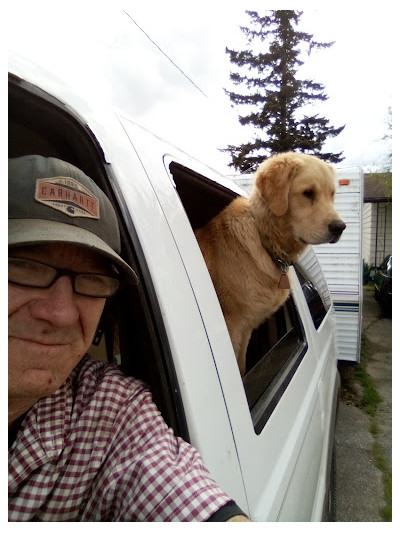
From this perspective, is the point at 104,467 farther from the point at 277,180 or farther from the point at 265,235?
the point at 277,180

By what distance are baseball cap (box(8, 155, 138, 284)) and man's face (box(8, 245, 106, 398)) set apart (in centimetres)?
5

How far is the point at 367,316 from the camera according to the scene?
22.2ft

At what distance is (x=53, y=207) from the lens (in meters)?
0.75

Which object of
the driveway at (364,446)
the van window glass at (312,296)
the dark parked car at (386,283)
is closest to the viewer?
the driveway at (364,446)

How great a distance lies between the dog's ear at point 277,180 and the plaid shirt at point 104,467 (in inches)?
73.1

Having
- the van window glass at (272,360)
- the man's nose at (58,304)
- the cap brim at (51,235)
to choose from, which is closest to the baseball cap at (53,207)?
the cap brim at (51,235)

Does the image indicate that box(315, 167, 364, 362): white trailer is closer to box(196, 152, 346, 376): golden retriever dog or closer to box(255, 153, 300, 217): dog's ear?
box(196, 152, 346, 376): golden retriever dog

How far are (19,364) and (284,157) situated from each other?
234 centimetres

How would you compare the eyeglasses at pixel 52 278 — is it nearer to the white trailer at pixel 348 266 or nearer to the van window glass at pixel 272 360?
the van window glass at pixel 272 360

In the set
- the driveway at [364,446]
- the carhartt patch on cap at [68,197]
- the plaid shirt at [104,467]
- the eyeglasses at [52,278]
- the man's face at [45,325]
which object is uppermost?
the carhartt patch on cap at [68,197]

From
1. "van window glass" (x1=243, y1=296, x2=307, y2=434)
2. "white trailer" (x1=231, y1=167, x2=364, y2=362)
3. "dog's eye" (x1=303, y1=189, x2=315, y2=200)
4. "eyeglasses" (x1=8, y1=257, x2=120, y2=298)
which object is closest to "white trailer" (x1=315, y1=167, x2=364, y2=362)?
"white trailer" (x1=231, y1=167, x2=364, y2=362)

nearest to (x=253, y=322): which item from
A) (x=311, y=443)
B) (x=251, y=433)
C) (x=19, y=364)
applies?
(x=311, y=443)

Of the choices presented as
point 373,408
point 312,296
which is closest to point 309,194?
point 312,296

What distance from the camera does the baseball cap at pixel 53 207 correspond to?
2.33 feet
